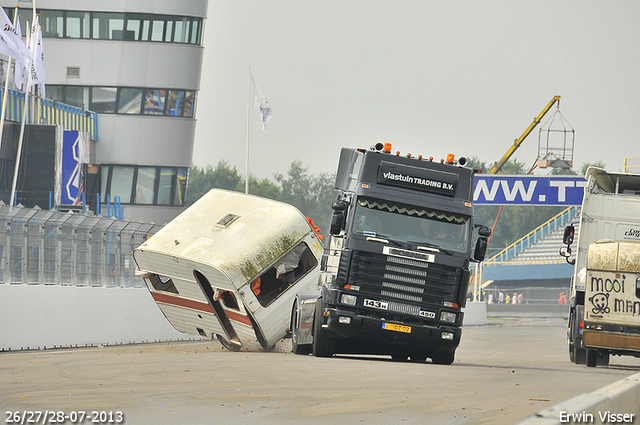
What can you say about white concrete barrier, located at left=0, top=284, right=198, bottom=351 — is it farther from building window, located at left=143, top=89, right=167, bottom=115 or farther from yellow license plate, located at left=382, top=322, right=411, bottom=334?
building window, located at left=143, top=89, right=167, bottom=115

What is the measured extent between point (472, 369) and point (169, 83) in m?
38.2

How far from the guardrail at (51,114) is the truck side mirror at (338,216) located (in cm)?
2827

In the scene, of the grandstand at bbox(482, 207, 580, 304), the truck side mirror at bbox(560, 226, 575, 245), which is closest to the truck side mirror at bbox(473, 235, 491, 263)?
the truck side mirror at bbox(560, 226, 575, 245)

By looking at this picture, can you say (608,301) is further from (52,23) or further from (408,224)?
(52,23)

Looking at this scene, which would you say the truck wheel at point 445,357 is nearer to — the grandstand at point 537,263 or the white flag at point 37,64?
the white flag at point 37,64

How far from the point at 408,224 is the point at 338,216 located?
1235 millimetres

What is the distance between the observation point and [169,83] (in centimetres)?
5159

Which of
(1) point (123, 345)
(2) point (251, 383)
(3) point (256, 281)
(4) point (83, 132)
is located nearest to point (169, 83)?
(4) point (83, 132)

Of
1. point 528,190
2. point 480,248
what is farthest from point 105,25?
point 480,248

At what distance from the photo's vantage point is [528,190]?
41469 millimetres

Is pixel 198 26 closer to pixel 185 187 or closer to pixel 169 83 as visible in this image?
pixel 169 83

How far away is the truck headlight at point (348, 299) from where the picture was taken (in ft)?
55.2

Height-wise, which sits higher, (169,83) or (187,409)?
(169,83)

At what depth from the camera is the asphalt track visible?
9.16 metres
